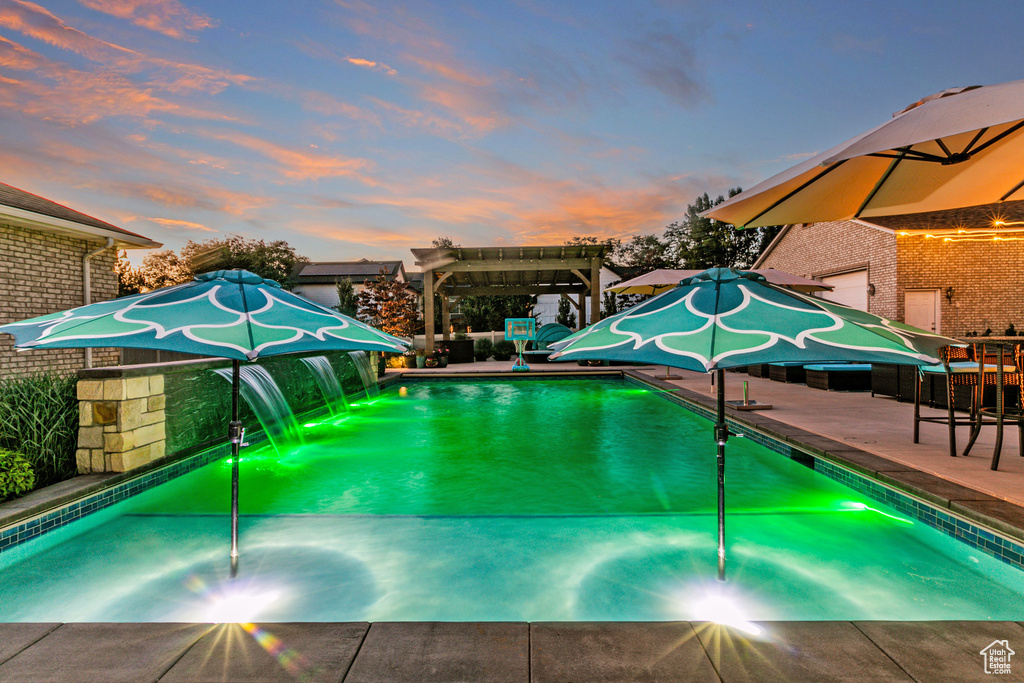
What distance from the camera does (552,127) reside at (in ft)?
45.3

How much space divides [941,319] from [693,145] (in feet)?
27.9

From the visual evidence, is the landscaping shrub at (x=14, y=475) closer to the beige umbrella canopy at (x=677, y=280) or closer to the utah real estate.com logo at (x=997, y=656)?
the utah real estate.com logo at (x=997, y=656)

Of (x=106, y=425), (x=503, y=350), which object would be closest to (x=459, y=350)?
(x=503, y=350)

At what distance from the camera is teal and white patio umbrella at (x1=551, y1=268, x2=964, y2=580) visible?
166cm

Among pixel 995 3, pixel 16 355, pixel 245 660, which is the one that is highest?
pixel 995 3

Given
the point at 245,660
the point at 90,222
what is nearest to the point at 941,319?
the point at 245,660

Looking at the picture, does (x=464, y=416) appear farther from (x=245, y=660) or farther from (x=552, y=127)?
(x=552, y=127)

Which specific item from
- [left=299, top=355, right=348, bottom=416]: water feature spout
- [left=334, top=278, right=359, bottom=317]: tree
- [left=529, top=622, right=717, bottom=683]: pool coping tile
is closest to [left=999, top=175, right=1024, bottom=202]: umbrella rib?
[left=529, top=622, right=717, bottom=683]: pool coping tile

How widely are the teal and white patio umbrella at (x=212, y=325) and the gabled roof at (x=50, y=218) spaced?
7.92 m

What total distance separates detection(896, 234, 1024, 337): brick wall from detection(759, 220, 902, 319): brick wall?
0.34 metres

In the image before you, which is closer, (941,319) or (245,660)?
(245,660)

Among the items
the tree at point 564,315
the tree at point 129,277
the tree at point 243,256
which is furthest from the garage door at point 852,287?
the tree at point 129,277

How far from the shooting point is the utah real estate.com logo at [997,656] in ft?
5.28

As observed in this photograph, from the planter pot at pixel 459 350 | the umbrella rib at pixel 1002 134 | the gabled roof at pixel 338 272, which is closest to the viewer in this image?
the umbrella rib at pixel 1002 134
